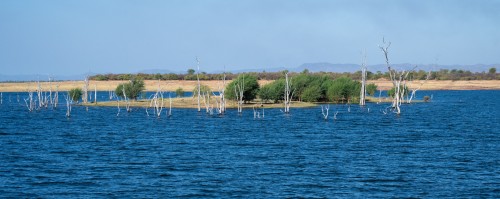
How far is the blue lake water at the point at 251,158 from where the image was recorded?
34.4 meters

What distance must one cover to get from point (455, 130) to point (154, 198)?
141ft

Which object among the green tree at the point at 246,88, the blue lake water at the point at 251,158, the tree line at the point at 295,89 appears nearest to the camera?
the blue lake water at the point at 251,158

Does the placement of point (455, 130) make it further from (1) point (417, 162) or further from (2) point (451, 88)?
(2) point (451, 88)

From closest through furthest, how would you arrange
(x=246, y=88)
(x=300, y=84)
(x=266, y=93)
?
(x=246, y=88), (x=266, y=93), (x=300, y=84)

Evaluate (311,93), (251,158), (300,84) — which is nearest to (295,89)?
(300,84)

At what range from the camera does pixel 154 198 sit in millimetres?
32031

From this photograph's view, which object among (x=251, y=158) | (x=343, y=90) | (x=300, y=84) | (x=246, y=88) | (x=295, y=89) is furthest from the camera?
(x=343, y=90)

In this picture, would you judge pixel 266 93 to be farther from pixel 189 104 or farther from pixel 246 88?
pixel 189 104

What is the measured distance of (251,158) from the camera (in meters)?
45.9

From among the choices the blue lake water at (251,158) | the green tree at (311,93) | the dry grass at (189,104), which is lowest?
the blue lake water at (251,158)

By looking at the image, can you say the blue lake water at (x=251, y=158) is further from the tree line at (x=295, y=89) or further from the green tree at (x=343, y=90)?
the green tree at (x=343, y=90)

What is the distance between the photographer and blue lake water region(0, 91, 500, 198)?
3438cm

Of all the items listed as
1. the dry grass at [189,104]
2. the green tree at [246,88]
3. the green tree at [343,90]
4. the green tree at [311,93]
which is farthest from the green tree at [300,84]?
the green tree at [246,88]

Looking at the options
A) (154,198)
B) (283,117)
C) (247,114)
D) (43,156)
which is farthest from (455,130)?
(154,198)
